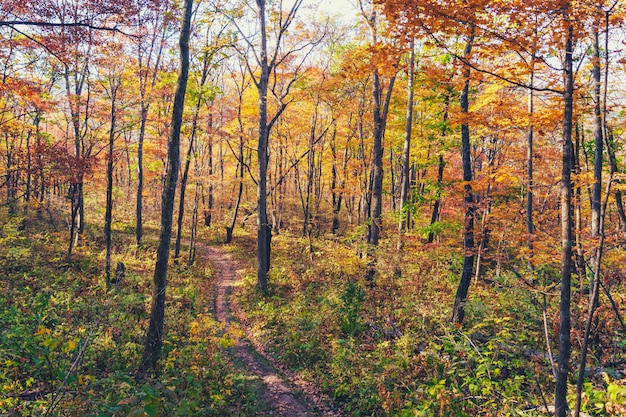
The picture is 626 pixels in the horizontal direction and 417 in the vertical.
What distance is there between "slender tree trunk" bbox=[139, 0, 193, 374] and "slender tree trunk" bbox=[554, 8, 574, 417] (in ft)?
22.6

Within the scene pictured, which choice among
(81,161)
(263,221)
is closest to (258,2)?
(263,221)

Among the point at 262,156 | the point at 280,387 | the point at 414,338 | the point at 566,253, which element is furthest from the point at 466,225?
the point at 262,156

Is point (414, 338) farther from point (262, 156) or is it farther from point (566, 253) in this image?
point (262, 156)

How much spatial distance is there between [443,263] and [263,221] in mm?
7872

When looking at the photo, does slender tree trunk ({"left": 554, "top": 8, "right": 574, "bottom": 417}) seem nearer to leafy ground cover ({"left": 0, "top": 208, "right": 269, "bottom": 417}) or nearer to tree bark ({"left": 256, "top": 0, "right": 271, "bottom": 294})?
leafy ground cover ({"left": 0, "top": 208, "right": 269, "bottom": 417})

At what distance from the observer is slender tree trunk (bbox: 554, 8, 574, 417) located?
163 inches

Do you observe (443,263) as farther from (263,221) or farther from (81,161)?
(81,161)

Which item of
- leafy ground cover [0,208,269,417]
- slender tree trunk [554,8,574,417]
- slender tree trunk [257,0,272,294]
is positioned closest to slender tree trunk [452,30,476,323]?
slender tree trunk [554,8,574,417]

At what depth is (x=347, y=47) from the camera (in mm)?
19312

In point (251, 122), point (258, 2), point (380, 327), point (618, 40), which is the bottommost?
point (380, 327)

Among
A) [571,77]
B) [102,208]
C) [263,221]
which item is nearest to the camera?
[571,77]

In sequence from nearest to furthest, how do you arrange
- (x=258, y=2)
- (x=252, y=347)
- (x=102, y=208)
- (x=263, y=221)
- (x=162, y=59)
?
(x=252, y=347)
(x=258, y=2)
(x=263, y=221)
(x=162, y=59)
(x=102, y=208)

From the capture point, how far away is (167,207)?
7.64 metres

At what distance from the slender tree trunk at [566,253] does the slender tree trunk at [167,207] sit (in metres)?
6.90
